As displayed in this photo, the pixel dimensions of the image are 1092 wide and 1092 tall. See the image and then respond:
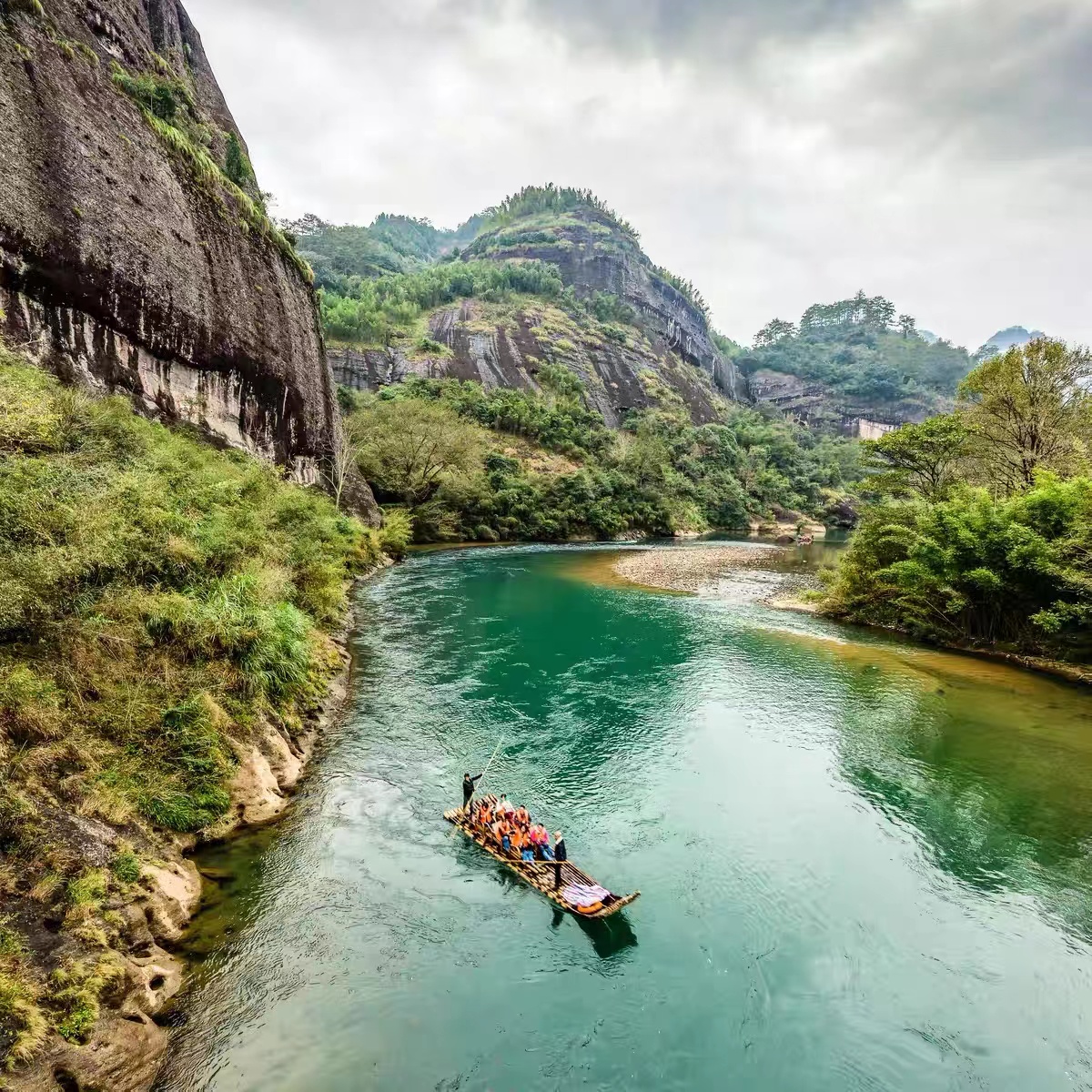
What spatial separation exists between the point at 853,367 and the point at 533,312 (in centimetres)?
9287

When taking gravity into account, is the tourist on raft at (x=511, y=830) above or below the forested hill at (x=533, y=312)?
below

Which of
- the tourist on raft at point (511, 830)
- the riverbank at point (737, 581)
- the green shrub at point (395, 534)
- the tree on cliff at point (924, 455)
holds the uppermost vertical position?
the tree on cliff at point (924, 455)

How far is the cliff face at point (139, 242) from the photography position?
66.7ft

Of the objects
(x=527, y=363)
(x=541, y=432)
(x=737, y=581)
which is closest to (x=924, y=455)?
(x=737, y=581)

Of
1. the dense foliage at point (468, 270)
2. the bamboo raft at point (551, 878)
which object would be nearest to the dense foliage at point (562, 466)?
the dense foliage at point (468, 270)

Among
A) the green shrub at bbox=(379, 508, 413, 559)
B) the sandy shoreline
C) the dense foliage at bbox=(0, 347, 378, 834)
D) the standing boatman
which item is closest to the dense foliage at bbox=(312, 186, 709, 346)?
the green shrub at bbox=(379, 508, 413, 559)

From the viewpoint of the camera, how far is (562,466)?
72.1 m

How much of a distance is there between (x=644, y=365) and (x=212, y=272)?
9652cm

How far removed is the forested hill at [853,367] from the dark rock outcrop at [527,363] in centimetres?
4083

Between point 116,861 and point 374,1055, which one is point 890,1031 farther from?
point 116,861

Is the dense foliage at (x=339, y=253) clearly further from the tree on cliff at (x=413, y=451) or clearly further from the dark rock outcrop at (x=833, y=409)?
the dark rock outcrop at (x=833, y=409)

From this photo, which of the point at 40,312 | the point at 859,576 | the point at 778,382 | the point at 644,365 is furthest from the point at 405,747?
the point at 778,382

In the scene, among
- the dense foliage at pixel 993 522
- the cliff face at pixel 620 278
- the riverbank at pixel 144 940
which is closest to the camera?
the riverbank at pixel 144 940

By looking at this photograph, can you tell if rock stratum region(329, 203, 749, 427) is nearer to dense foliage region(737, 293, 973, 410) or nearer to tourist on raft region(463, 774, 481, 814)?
dense foliage region(737, 293, 973, 410)
